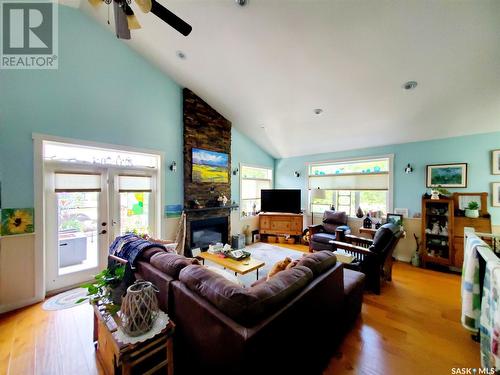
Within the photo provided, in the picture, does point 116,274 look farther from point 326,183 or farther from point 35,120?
point 326,183

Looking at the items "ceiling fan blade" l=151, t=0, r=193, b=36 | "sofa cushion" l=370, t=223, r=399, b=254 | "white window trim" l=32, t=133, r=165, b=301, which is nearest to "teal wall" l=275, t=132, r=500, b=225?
"sofa cushion" l=370, t=223, r=399, b=254

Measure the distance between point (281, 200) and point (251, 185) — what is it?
40.2 inches

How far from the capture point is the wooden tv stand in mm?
5215

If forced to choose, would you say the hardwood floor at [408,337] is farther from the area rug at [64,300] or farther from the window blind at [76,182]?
the window blind at [76,182]

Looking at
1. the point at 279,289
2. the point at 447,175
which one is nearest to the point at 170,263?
the point at 279,289

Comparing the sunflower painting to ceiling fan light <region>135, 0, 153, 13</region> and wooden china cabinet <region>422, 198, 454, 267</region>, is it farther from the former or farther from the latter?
wooden china cabinet <region>422, 198, 454, 267</region>

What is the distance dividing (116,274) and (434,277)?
4.59 meters

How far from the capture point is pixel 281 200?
5.32m

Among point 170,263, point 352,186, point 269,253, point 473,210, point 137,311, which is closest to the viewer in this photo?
point 137,311

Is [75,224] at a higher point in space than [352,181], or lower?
lower

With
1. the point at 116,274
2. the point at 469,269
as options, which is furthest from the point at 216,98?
the point at 469,269

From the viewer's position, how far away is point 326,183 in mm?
5223

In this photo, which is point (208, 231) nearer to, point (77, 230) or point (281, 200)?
point (281, 200)

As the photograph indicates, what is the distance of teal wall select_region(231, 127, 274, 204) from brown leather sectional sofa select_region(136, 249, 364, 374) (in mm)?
3342
